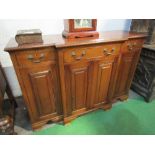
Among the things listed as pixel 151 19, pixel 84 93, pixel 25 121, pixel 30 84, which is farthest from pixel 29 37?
pixel 151 19

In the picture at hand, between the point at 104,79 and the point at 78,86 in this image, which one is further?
the point at 104,79

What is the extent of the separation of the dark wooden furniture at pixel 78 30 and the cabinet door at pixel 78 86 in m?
0.29

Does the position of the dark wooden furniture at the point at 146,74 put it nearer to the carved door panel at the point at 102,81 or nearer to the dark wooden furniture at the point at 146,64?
the dark wooden furniture at the point at 146,64

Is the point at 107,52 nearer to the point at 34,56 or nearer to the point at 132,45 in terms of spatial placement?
the point at 132,45

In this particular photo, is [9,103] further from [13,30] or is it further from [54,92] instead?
[13,30]

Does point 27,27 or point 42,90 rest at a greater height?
point 27,27

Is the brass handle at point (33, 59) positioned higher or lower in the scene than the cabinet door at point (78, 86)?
higher

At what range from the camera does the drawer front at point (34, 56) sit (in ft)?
3.47

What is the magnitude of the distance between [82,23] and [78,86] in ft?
2.16

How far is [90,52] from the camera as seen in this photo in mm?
1249

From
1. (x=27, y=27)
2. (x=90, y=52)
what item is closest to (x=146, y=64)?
(x=90, y=52)

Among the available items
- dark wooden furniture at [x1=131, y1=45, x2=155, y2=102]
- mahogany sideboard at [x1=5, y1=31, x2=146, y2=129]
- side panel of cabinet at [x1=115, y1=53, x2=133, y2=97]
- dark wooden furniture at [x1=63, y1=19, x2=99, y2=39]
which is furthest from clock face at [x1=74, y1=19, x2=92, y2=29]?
dark wooden furniture at [x1=131, y1=45, x2=155, y2=102]

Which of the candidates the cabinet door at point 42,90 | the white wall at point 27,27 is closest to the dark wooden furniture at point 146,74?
the white wall at point 27,27

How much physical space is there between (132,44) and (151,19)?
1.52 ft
